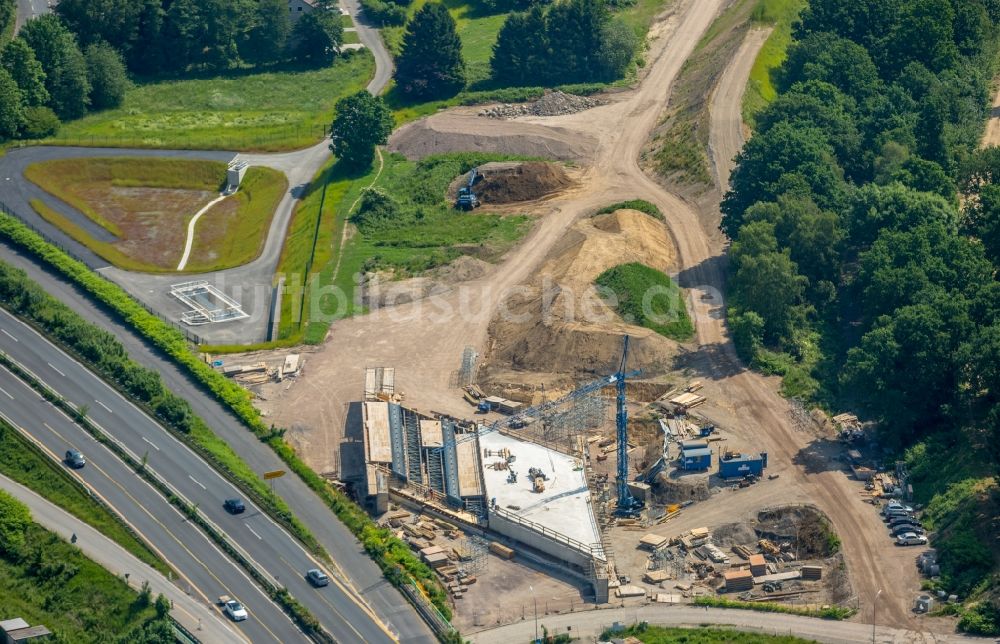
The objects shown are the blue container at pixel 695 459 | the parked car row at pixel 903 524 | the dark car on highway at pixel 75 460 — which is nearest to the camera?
the parked car row at pixel 903 524

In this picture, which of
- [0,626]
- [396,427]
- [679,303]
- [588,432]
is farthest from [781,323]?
[0,626]

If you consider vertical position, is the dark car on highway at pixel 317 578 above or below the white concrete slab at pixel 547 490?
below

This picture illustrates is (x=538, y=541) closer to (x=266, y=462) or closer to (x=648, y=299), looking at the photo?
(x=266, y=462)

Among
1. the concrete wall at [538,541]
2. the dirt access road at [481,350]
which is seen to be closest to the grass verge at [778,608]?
the dirt access road at [481,350]

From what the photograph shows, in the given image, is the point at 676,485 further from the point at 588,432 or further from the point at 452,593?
the point at 452,593

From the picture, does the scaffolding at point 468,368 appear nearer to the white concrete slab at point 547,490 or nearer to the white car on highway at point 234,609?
the white concrete slab at point 547,490

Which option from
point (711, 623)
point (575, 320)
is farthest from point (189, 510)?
point (575, 320)
